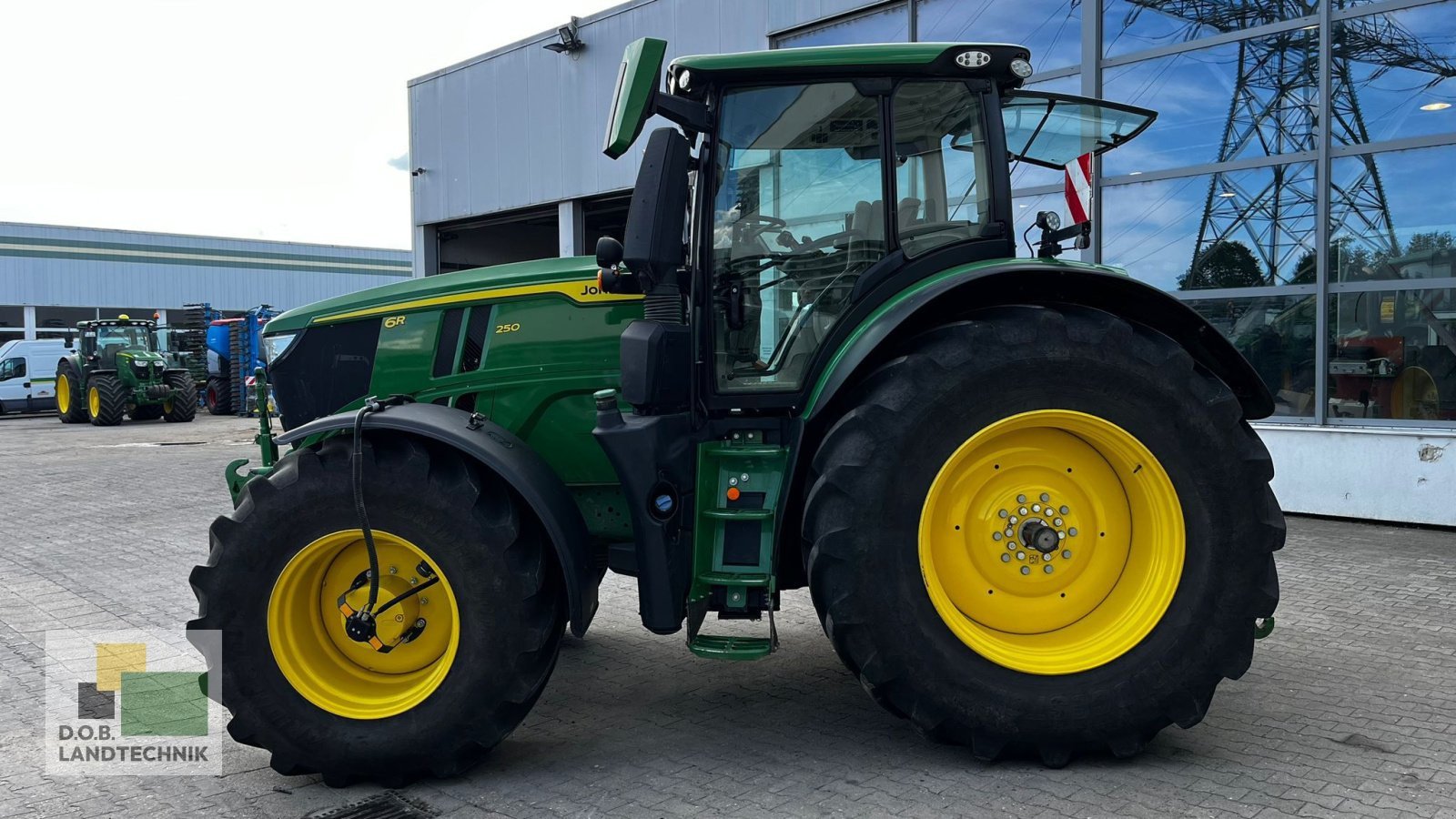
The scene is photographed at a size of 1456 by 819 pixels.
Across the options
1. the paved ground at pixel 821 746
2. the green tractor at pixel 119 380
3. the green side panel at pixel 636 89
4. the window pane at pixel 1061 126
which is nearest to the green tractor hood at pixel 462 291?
the green side panel at pixel 636 89

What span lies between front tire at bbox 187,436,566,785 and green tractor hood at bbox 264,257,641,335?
34.0 inches

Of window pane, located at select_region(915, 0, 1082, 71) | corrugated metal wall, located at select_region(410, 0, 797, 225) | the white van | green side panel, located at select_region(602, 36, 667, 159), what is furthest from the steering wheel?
the white van

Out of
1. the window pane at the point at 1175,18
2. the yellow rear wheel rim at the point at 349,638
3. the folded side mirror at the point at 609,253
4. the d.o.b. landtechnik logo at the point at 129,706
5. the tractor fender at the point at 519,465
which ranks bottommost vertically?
the d.o.b. landtechnik logo at the point at 129,706

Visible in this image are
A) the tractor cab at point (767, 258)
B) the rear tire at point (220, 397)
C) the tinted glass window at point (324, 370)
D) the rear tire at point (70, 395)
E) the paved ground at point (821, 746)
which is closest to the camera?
the paved ground at point (821, 746)

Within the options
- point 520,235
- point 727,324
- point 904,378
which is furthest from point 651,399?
point 520,235

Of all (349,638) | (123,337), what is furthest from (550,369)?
(123,337)

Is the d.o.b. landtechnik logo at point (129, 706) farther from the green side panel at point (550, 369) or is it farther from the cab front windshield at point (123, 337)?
the cab front windshield at point (123, 337)

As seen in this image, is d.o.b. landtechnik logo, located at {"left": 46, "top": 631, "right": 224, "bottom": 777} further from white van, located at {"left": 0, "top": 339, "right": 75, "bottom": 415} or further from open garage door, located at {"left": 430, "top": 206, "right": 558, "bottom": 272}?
white van, located at {"left": 0, "top": 339, "right": 75, "bottom": 415}

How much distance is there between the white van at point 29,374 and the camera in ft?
93.5

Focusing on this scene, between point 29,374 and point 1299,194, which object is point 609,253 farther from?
point 29,374

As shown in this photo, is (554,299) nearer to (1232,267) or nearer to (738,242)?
(738,242)

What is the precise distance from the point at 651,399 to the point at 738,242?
67 cm

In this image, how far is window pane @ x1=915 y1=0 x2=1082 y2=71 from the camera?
1072 centimetres

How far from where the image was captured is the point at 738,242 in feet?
Answer: 12.7
